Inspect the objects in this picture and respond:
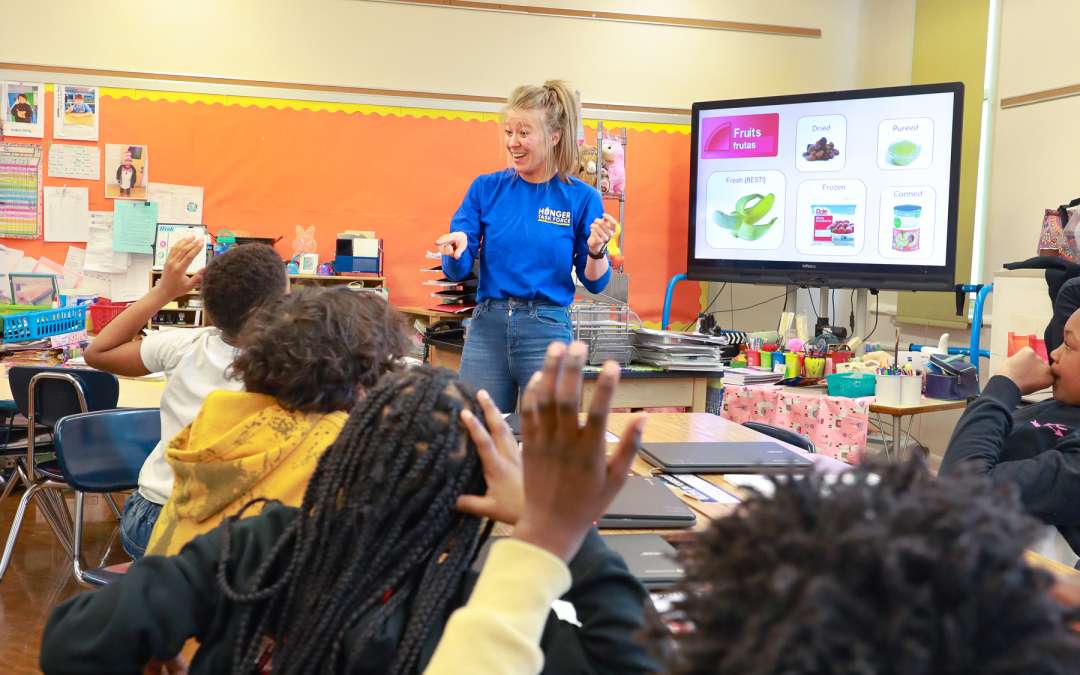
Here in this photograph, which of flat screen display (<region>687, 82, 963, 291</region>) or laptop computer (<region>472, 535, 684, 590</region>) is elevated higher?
flat screen display (<region>687, 82, 963, 291</region>)

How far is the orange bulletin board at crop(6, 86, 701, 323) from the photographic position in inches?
208

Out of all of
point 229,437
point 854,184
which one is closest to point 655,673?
point 229,437

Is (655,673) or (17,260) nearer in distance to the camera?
(655,673)

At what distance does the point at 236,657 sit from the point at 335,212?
4.77 meters

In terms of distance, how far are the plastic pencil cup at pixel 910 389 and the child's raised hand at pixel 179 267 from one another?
248cm

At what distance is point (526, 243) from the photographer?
2988 mm

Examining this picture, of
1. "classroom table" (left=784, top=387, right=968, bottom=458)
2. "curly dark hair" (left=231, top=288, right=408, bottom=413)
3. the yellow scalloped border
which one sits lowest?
"classroom table" (left=784, top=387, right=968, bottom=458)

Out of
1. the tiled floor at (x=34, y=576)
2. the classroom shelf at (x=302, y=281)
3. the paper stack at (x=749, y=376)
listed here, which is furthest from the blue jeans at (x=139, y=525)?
the classroom shelf at (x=302, y=281)

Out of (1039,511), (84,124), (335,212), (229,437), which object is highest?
(84,124)

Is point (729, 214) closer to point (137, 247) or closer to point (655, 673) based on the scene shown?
point (137, 247)

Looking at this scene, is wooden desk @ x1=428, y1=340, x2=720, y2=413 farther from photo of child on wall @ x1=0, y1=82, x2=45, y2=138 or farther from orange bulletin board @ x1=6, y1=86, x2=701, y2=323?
Result: photo of child on wall @ x1=0, y1=82, x2=45, y2=138

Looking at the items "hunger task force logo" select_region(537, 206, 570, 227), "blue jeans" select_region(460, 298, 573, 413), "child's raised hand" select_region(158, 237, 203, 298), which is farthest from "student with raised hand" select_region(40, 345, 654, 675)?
"hunger task force logo" select_region(537, 206, 570, 227)

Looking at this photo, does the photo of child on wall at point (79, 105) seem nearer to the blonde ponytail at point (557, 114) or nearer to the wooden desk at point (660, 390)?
the wooden desk at point (660, 390)

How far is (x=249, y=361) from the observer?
1.36m
